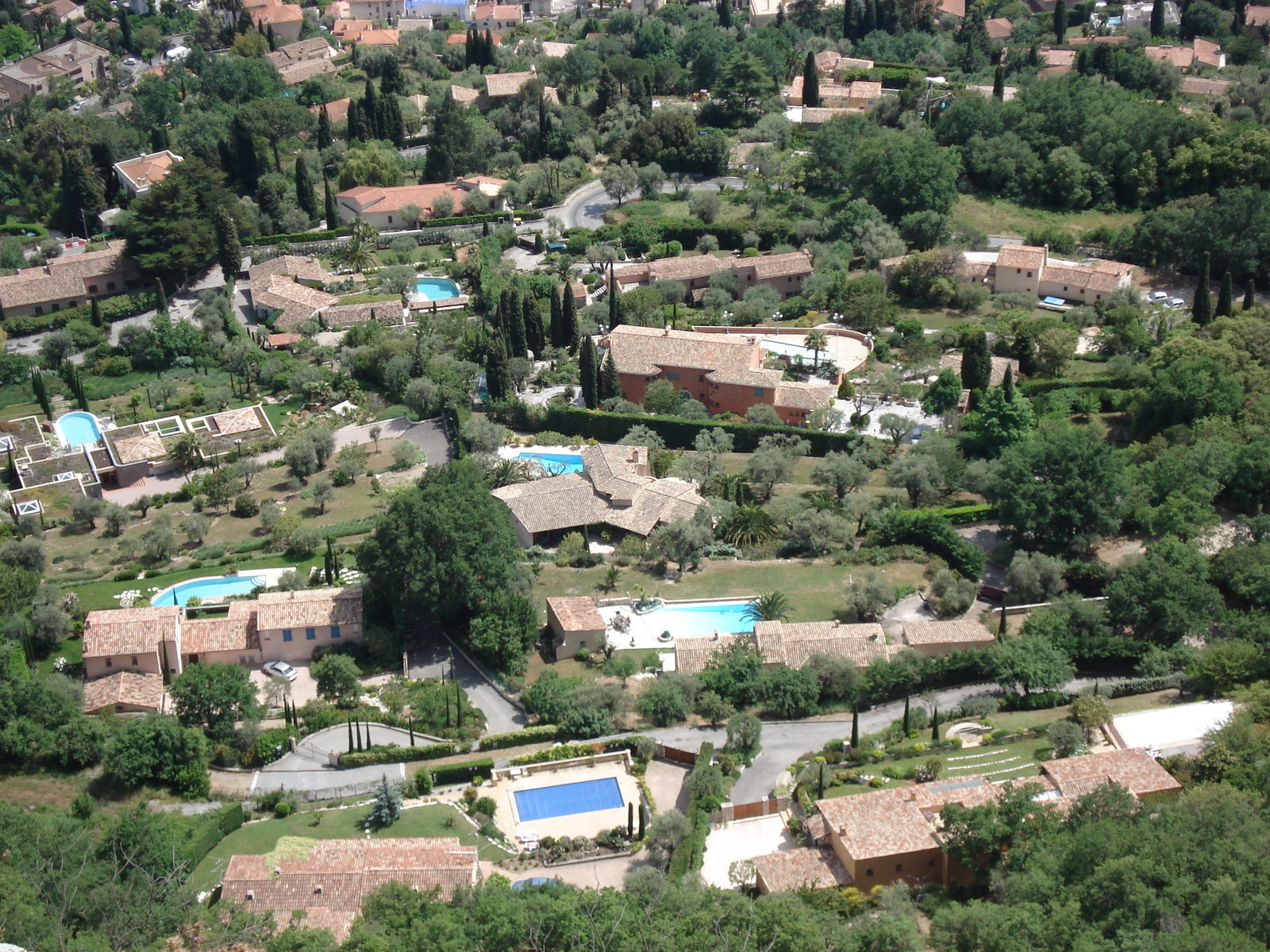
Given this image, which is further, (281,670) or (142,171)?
(142,171)

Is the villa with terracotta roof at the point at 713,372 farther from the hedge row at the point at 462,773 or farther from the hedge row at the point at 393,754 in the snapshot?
the hedge row at the point at 462,773

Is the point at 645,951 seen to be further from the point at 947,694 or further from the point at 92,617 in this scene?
the point at 92,617

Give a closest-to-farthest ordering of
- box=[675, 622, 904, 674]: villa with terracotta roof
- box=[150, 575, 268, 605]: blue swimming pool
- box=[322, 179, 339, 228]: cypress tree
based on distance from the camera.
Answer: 1. box=[675, 622, 904, 674]: villa with terracotta roof
2. box=[150, 575, 268, 605]: blue swimming pool
3. box=[322, 179, 339, 228]: cypress tree

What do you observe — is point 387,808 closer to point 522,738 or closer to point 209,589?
point 522,738

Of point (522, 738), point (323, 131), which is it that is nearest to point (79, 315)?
point (323, 131)

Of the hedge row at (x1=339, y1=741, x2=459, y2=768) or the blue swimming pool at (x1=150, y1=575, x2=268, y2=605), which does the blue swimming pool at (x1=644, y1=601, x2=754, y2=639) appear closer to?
the hedge row at (x1=339, y1=741, x2=459, y2=768)

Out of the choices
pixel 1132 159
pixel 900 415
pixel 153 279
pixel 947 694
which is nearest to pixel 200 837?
pixel 947 694

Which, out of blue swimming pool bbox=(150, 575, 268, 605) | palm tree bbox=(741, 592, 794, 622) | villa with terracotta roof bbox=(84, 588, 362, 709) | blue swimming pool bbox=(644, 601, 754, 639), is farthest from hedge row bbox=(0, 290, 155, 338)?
palm tree bbox=(741, 592, 794, 622)
